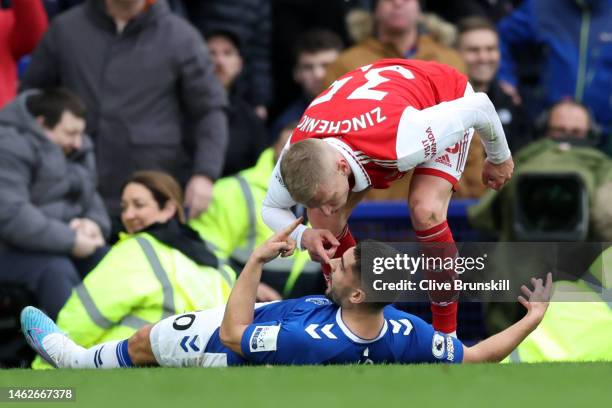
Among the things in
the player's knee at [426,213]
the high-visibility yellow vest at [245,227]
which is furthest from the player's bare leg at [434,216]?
the high-visibility yellow vest at [245,227]

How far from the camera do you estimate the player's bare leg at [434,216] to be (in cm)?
664

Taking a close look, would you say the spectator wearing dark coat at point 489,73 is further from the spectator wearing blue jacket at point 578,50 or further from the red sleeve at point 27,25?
the red sleeve at point 27,25

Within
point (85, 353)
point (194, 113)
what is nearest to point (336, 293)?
point (85, 353)

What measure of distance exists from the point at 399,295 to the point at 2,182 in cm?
343

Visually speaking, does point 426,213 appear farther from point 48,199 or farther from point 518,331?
point 48,199

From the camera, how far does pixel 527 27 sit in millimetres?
11141

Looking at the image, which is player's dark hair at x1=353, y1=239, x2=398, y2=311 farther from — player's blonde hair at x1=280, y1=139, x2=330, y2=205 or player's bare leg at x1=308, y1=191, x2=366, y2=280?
player's bare leg at x1=308, y1=191, x2=366, y2=280

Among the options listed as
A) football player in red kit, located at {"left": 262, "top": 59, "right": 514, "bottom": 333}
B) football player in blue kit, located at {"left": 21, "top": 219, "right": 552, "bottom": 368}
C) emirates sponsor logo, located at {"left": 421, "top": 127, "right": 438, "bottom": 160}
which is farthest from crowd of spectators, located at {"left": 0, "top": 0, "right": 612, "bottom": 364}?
emirates sponsor logo, located at {"left": 421, "top": 127, "right": 438, "bottom": 160}

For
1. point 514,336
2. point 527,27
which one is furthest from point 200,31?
point 514,336

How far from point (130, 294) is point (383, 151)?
1626 millimetres

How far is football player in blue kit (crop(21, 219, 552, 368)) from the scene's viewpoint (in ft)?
20.2

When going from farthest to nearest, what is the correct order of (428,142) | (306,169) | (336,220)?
(336,220)
(428,142)
(306,169)

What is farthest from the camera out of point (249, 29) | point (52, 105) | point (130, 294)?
point (249, 29)

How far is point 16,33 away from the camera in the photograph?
1010 cm
